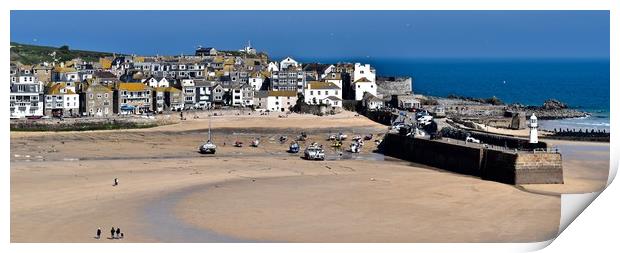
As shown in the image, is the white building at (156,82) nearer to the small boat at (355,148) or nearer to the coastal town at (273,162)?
the coastal town at (273,162)

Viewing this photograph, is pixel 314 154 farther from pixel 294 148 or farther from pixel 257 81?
pixel 257 81

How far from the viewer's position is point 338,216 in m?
20.3

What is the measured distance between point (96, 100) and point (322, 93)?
33.9ft

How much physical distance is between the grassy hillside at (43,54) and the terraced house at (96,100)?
11870 mm

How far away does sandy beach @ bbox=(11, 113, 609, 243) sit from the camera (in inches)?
741

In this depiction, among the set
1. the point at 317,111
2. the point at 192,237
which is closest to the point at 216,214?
the point at 192,237

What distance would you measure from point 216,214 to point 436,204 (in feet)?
14.0

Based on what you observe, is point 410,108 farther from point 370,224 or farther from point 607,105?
point 370,224

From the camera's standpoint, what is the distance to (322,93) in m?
50.2

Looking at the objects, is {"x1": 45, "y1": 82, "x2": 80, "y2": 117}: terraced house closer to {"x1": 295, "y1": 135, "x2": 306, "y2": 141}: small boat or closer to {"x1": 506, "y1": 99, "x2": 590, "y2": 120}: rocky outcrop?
{"x1": 295, "y1": 135, "x2": 306, "y2": 141}: small boat

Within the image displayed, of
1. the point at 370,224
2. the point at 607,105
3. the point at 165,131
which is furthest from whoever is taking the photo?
the point at 607,105

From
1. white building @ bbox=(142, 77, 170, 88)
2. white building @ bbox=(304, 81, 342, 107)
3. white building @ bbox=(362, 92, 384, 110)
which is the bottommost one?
white building @ bbox=(362, 92, 384, 110)

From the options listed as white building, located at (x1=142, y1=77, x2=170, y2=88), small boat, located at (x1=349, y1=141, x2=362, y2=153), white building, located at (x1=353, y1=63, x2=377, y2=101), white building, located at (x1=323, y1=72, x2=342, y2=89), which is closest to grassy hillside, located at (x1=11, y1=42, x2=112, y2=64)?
white building, located at (x1=142, y1=77, x2=170, y2=88)

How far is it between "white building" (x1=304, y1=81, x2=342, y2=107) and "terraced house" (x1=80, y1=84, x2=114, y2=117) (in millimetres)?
8928
